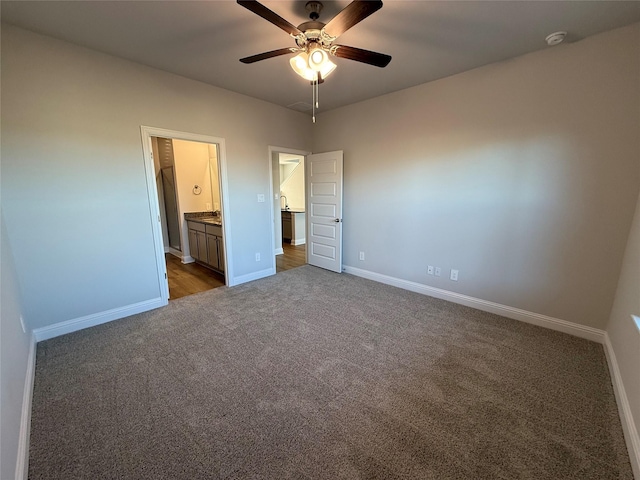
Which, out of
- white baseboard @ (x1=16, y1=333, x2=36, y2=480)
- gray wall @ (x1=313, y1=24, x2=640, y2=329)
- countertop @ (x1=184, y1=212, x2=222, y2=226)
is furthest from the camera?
countertop @ (x1=184, y1=212, x2=222, y2=226)

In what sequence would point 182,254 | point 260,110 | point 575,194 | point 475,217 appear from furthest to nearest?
point 182,254 → point 260,110 → point 475,217 → point 575,194

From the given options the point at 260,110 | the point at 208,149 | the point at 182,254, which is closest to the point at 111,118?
the point at 260,110

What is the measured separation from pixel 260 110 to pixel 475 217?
331cm

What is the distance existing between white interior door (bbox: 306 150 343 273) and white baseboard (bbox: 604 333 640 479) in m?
3.16

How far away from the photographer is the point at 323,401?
177cm

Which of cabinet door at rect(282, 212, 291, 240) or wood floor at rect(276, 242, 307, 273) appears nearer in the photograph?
wood floor at rect(276, 242, 307, 273)

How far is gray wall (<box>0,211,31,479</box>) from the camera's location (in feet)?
3.80

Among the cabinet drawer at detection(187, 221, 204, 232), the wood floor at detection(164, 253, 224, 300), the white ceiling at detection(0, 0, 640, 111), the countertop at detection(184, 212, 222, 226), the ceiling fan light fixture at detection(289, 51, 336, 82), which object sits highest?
the white ceiling at detection(0, 0, 640, 111)

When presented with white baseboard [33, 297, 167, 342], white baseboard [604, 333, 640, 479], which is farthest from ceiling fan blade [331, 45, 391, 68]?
white baseboard [33, 297, 167, 342]

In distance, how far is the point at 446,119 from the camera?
3.13 metres

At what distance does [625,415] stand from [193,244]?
5.53 m

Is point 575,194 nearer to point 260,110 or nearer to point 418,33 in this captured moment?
point 418,33

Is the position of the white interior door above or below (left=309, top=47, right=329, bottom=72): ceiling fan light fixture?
below

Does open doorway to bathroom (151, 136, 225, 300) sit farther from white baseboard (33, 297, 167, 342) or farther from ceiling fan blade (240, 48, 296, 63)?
ceiling fan blade (240, 48, 296, 63)
